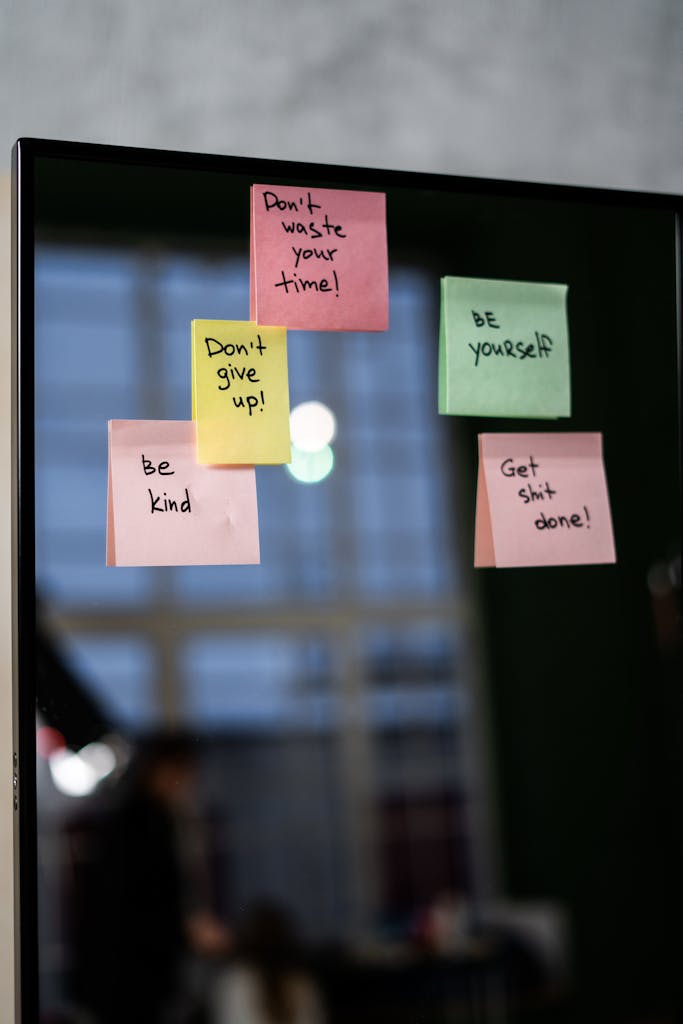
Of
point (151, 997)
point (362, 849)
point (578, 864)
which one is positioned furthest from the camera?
point (362, 849)

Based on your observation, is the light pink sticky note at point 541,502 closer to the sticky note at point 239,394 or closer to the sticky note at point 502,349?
the sticky note at point 502,349

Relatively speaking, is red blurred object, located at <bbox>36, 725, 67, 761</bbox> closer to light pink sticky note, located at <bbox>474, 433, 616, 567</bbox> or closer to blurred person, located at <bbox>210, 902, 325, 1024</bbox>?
light pink sticky note, located at <bbox>474, 433, 616, 567</bbox>


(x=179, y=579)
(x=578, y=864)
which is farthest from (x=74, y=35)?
(x=578, y=864)

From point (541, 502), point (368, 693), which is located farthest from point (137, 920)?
point (541, 502)

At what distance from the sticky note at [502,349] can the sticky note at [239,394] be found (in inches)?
5.5

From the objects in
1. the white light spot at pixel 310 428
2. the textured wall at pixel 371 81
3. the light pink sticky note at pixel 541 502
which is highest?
the textured wall at pixel 371 81

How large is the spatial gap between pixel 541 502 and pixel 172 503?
0.97ft

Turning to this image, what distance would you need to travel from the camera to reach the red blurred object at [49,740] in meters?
0.77

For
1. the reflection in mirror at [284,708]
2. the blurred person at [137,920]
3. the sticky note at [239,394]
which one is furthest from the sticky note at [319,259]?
the reflection in mirror at [284,708]

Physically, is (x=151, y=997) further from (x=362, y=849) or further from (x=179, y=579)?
(x=179, y=579)

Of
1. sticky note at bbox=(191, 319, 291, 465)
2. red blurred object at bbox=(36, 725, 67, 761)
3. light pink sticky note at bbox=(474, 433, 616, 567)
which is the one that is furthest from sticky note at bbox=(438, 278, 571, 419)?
red blurred object at bbox=(36, 725, 67, 761)

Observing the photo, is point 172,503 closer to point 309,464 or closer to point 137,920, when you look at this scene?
point 309,464

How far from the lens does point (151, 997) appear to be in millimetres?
3582

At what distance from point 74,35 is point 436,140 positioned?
0.99ft
